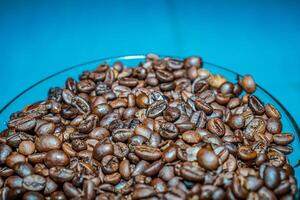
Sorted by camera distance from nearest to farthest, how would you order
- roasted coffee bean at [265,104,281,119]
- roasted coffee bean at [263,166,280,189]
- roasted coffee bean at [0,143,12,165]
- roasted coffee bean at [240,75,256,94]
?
roasted coffee bean at [263,166,280,189], roasted coffee bean at [0,143,12,165], roasted coffee bean at [265,104,281,119], roasted coffee bean at [240,75,256,94]

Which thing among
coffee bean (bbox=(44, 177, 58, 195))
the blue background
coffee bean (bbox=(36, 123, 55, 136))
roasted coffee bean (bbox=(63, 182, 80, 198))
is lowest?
roasted coffee bean (bbox=(63, 182, 80, 198))

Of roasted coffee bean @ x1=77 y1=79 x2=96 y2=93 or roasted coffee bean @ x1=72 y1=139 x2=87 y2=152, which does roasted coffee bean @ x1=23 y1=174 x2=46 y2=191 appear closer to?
roasted coffee bean @ x1=72 y1=139 x2=87 y2=152

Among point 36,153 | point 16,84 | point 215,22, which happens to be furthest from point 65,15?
point 36,153

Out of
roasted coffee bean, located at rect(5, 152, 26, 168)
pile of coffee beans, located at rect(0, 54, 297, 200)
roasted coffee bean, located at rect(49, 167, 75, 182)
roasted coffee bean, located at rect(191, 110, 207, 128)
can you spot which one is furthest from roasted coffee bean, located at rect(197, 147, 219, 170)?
roasted coffee bean, located at rect(5, 152, 26, 168)

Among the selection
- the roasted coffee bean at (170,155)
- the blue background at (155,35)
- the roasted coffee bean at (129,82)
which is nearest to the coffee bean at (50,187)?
the roasted coffee bean at (170,155)

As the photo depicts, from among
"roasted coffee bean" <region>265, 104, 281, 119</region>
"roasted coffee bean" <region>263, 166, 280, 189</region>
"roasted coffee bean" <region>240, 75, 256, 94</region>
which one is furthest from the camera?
"roasted coffee bean" <region>240, 75, 256, 94</region>

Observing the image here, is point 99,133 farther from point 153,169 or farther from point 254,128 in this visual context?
point 254,128
